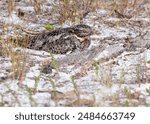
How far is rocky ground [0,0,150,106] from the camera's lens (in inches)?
208

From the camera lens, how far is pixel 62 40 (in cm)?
657

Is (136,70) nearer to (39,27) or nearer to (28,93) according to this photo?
(28,93)

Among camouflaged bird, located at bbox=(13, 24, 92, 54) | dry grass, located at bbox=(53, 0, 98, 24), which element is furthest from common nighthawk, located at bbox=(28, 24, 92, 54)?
dry grass, located at bbox=(53, 0, 98, 24)

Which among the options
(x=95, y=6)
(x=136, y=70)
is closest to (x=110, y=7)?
(x=95, y=6)

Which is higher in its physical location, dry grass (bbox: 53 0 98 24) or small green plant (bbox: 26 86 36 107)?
dry grass (bbox: 53 0 98 24)

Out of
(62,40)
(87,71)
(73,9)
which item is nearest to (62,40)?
(62,40)

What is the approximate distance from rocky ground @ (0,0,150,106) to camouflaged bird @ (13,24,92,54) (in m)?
0.09

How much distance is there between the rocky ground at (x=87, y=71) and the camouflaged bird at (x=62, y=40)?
0.09 meters

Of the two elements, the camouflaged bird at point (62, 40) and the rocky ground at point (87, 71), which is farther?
the camouflaged bird at point (62, 40)

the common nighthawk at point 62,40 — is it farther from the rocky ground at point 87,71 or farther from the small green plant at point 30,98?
the small green plant at point 30,98

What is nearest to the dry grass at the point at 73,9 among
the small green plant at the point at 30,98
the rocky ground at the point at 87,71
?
the rocky ground at the point at 87,71

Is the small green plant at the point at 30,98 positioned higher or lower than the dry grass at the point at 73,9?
lower

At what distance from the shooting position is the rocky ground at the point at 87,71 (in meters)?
5.27

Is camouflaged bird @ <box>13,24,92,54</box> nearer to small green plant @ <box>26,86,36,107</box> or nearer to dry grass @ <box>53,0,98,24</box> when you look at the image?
dry grass @ <box>53,0,98,24</box>
